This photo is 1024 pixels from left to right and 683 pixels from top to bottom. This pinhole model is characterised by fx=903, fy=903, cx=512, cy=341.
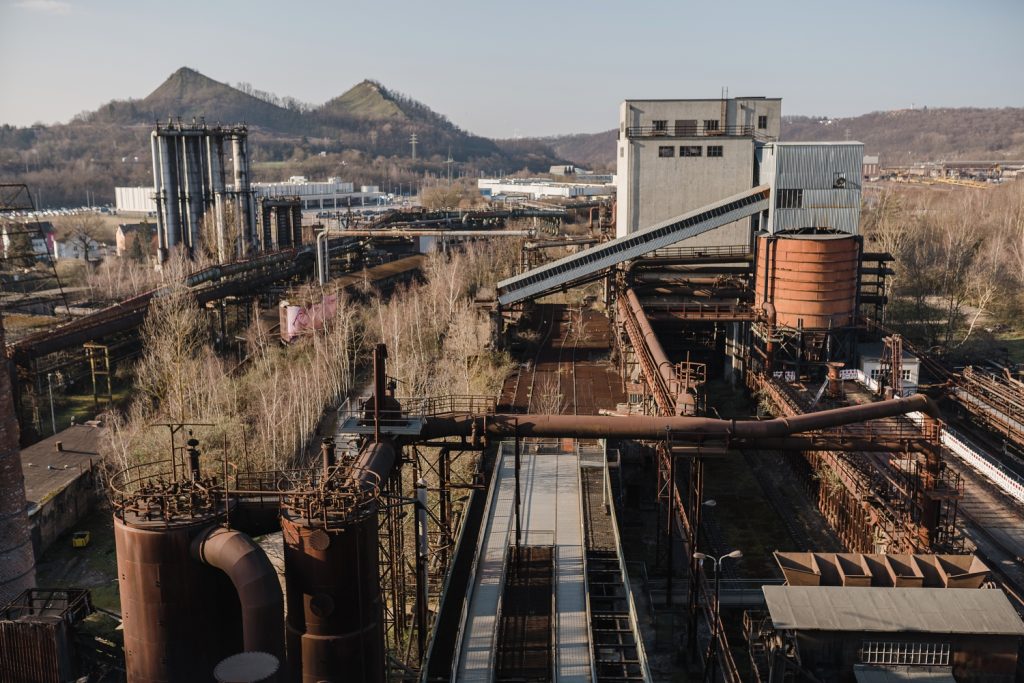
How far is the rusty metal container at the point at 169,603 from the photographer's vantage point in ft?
43.0

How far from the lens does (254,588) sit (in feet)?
40.4

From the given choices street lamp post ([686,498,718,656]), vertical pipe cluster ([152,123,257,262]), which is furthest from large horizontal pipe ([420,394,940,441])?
vertical pipe cluster ([152,123,257,262])

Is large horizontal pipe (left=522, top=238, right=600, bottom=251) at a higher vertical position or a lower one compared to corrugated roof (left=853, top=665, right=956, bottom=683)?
higher

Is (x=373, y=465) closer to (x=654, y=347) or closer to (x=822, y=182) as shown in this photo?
(x=654, y=347)

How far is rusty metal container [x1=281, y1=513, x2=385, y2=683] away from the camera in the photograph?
12.9 metres

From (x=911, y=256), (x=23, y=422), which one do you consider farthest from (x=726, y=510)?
(x=911, y=256)

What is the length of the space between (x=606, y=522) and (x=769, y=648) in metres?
6.66

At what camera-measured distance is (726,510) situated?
25453 mm

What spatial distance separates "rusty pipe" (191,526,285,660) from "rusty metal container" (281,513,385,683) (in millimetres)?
566

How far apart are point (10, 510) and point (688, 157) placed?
2996 centimetres

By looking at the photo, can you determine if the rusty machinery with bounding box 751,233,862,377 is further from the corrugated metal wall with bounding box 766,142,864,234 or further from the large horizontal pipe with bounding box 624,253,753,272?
the large horizontal pipe with bounding box 624,253,753,272

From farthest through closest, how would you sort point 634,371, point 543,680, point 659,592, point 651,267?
point 651,267
point 634,371
point 659,592
point 543,680

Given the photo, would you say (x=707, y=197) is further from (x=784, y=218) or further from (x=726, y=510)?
(x=726, y=510)

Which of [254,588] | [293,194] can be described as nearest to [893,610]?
[254,588]
